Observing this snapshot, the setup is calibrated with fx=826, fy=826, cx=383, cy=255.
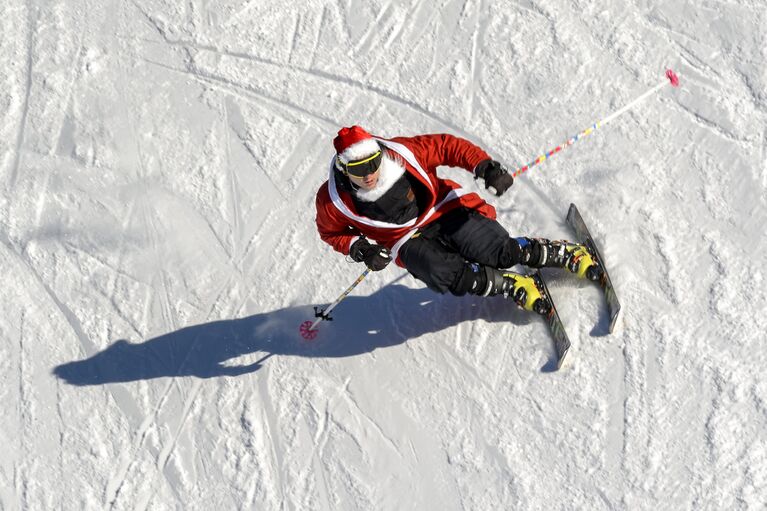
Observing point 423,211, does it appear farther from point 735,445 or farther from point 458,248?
point 735,445

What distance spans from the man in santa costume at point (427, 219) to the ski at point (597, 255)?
394 millimetres

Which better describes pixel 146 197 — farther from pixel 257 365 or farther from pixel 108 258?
pixel 257 365

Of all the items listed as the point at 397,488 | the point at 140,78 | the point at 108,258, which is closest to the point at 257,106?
the point at 140,78

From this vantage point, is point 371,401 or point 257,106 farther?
point 257,106

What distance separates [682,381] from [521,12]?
3057 millimetres

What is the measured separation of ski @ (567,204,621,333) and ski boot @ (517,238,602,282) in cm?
3

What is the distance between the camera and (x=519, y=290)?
5.02 metres

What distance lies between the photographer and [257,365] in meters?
5.54

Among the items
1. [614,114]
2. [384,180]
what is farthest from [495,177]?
[614,114]

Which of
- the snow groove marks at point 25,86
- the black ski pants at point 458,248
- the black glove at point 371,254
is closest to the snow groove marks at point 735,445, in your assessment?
the black ski pants at point 458,248

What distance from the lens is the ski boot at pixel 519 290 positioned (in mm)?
4930

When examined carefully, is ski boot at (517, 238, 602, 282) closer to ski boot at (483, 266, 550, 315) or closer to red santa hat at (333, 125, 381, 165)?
ski boot at (483, 266, 550, 315)

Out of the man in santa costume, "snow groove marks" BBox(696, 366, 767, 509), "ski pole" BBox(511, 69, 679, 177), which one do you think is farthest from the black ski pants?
"snow groove marks" BBox(696, 366, 767, 509)

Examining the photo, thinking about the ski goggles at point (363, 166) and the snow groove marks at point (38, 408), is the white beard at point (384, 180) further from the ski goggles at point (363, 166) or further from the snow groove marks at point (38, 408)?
the snow groove marks at point (38, 408)
